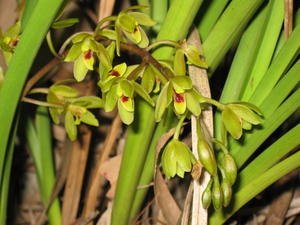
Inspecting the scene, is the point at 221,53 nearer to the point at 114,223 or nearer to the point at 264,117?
the point at 264,117

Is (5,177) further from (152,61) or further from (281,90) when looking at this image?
(281,90)

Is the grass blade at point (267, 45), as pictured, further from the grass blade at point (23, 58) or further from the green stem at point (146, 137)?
the grass blade at point (23, 58)

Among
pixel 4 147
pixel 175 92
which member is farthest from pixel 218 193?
pixel 4 147

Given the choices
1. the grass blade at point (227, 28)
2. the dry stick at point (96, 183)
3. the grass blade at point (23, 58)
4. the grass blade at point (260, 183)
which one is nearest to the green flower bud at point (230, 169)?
the grass blade at point (260, 183)

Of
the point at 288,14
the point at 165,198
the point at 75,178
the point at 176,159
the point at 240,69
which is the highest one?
the point at 288,14

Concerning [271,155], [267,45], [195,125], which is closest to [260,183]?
[271,155]

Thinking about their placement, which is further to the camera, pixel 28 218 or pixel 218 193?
pixel 28 218
